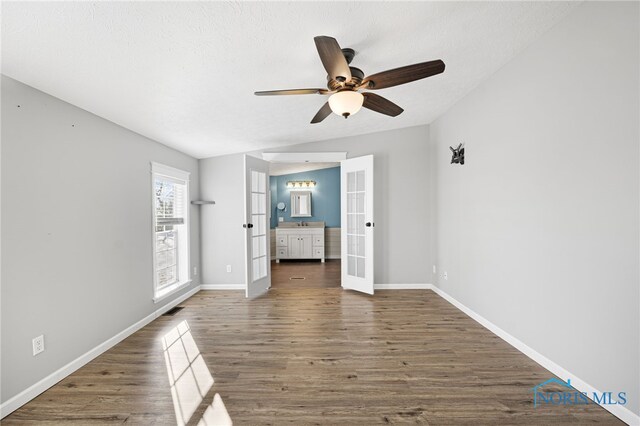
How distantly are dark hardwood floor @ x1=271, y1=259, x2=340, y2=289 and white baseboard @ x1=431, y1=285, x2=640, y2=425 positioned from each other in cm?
221

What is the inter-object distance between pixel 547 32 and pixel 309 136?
2.75m

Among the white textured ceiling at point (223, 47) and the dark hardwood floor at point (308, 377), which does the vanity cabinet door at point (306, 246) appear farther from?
the white textured ceiling at point (223, 47)

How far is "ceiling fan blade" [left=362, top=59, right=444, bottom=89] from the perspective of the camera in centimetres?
164

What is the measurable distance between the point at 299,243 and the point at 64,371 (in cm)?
500

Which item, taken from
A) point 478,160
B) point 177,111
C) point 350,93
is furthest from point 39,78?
point 478,160

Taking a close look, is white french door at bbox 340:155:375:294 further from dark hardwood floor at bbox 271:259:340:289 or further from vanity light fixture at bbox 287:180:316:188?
vanity light fixture at bbox 287:180:316:188

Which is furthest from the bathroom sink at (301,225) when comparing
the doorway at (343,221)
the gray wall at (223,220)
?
the gray wall at (223,220)

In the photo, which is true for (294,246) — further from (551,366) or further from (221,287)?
(551,366)

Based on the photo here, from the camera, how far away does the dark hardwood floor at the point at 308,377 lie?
1598 mm

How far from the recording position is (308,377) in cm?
195

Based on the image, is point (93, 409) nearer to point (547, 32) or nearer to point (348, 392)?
point (348, 392)

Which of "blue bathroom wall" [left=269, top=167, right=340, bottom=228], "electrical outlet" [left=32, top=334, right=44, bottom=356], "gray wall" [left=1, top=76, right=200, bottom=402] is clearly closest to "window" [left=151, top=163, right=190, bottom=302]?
"gray wall" [left=1, top=76, right=200, bottom=402]

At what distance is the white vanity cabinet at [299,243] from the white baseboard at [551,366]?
3977 mm

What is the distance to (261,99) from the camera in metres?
2.54
